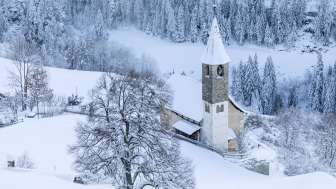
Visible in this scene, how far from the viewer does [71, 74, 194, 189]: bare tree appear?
99.2ft

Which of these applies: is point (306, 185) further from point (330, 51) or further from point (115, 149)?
point (330, 51)

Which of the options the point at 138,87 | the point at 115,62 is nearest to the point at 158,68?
the point at 115,62

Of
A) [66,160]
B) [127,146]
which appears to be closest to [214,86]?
[66,160]

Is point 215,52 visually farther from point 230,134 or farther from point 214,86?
point 230,134

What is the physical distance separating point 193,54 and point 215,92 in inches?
2504

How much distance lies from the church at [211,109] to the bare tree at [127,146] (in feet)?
85.6

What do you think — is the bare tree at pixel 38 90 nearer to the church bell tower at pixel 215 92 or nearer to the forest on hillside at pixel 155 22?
the church bell tower at pixel 215 92

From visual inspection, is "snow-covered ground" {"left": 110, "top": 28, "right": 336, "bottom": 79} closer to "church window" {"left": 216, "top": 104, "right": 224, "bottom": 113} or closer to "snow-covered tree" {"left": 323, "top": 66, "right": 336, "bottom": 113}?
"snow-covered tree" {"left": 323, "top": 66, "right": 336, "bottom": 113}

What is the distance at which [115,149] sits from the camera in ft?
99.1

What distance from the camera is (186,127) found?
60.7m

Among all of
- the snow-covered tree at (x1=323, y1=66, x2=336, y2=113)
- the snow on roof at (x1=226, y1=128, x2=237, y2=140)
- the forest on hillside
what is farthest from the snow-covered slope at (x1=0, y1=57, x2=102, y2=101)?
the snow-covered tree at (x1=323, y1=66, x2=336, y2=113)

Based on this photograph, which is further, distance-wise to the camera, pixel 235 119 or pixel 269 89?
pixel 269 89

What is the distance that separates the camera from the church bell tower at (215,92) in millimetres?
58625

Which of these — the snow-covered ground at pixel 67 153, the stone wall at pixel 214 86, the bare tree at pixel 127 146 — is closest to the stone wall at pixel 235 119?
the stone wall at pixel 214 86
